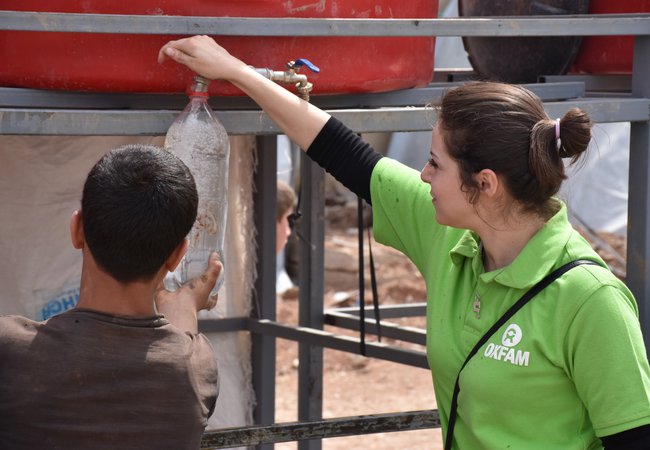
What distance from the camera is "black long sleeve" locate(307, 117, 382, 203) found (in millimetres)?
2322

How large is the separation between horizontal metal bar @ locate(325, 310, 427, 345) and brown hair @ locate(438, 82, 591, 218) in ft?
6.21

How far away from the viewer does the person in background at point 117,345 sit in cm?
167

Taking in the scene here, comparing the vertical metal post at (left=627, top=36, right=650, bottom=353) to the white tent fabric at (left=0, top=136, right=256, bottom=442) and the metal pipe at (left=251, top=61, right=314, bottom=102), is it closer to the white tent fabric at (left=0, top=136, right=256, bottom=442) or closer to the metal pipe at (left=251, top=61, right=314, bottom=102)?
the metal pipe at (left=251, top=61, right=314, bottom=102)

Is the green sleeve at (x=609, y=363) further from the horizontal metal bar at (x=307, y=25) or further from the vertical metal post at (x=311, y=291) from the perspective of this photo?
the vertical metal post at (x=311, y=291)

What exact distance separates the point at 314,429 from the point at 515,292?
0.81 metres

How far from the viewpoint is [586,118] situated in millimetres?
2014

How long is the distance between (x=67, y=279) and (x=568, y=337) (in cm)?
225

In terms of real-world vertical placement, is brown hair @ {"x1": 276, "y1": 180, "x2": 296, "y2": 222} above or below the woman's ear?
below

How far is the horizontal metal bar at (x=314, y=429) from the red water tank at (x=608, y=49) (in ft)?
3.73

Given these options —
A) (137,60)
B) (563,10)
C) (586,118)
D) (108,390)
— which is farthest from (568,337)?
(563,10)

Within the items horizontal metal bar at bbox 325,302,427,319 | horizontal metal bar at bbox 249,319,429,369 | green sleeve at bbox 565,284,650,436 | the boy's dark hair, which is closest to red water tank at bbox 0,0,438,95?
the boy's dark hair

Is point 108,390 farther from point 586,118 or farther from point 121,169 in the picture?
point 586,118

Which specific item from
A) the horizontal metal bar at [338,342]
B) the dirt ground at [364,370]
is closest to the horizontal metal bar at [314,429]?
the horizontal metal bar at [338,342]

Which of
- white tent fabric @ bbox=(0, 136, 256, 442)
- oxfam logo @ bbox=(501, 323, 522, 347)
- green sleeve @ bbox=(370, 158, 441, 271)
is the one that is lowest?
white tent fabric @ bbox=(0, 136, 256, 442)
